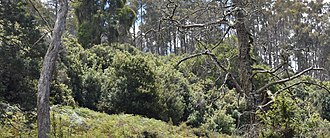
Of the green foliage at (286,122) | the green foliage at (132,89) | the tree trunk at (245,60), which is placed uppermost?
the tree trunk at (245,60)

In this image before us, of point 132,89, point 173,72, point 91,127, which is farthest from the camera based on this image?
point 173,72

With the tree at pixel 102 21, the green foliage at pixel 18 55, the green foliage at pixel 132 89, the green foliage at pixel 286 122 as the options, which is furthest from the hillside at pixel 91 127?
the tree at pixel 102 21

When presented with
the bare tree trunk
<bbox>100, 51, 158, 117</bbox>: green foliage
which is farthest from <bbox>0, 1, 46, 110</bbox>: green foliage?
<bbox>100, 51, 158, 117</bbox>: green foliage

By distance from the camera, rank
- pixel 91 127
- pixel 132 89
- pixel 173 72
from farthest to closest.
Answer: pixel 173 72, pixel 132 89, pixel 91 127

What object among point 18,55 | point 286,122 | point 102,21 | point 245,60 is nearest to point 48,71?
point 18,55

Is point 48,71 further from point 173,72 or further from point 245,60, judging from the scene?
point 173,72

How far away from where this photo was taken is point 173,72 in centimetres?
2158

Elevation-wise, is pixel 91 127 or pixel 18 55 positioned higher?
pixel 18 55

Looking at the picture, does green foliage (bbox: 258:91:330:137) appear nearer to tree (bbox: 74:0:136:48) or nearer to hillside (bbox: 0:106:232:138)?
hillside (bbox: 0:106:232:138)

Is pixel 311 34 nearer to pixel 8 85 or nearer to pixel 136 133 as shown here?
pixel 136 133

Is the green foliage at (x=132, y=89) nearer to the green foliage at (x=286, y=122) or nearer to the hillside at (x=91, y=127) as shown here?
the hillside at (x=91, y=127)

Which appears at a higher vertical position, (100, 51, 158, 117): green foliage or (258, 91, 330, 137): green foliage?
(258, 91, 330, 137): green foliage

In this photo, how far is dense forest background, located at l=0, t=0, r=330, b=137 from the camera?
4.16 metres

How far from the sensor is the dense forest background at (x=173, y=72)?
416 cm
